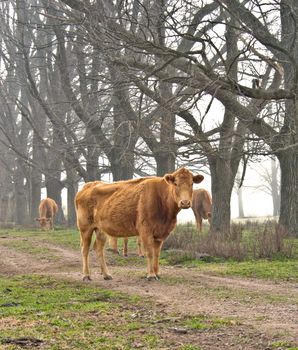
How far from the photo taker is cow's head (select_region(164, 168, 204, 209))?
35.9ft

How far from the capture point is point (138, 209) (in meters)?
11.5

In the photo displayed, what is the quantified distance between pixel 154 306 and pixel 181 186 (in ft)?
9.81

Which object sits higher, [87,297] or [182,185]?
[182,185]

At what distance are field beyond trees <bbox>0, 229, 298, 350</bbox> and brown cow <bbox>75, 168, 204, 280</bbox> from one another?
2.01 feet

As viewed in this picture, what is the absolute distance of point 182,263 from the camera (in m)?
13.9

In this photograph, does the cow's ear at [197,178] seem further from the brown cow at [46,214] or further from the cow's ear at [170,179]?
the brown cow at [46,214]

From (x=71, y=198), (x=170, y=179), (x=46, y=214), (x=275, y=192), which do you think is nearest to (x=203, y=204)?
(x=46, y=214)

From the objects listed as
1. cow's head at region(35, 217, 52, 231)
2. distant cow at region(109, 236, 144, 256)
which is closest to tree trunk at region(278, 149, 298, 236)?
distant cow at region(109, 236, 144, 256)

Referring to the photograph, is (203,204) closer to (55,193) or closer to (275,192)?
(55,193)

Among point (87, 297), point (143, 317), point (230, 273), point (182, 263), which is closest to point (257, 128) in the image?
point (182, 263)

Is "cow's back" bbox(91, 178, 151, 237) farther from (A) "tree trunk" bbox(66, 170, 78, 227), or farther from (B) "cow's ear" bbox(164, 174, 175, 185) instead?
(A) "tree trunk" bbox(66, 170, 78, 227)

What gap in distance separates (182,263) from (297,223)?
15.9ft

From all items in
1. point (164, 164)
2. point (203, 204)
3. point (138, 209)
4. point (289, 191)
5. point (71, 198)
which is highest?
point (164, 164)

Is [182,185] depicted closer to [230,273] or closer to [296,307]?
[230,273]
